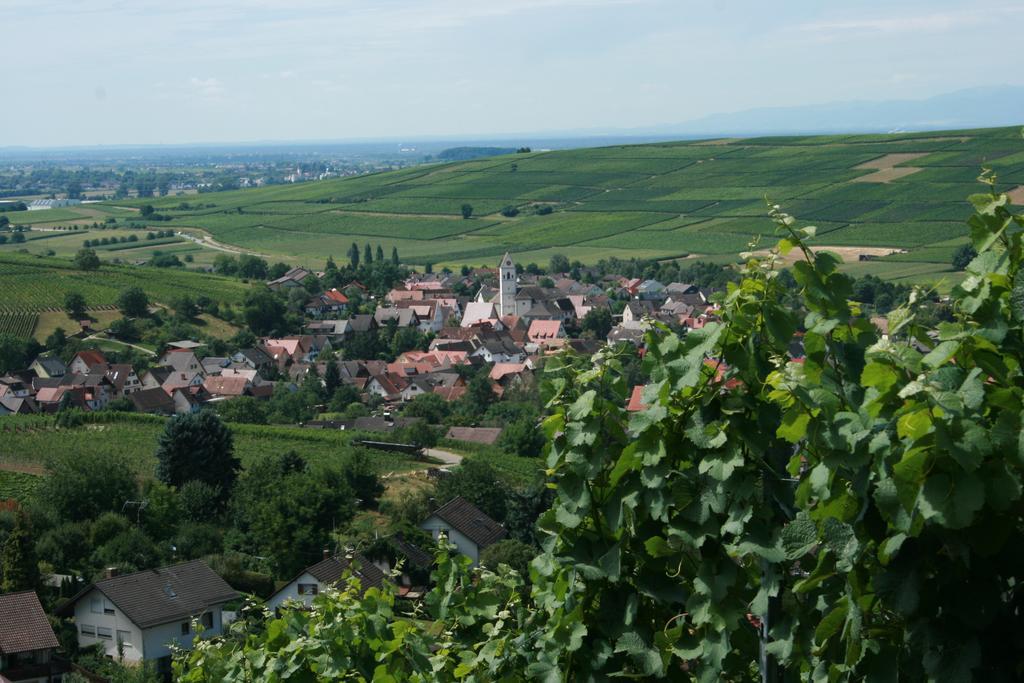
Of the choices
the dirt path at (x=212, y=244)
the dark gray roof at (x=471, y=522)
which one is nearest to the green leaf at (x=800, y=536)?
the dark gray roof at (x=471, y=522)

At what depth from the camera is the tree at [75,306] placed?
240 ft

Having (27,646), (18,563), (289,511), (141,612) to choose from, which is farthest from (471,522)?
(27,646)

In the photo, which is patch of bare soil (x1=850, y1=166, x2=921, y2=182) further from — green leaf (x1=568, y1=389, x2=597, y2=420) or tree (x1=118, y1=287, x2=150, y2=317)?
green leaf (x1=568, y1=389, x2=597, y2=420)

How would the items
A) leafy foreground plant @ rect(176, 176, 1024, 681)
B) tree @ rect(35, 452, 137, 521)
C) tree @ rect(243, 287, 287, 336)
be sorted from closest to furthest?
1. leafy foreground plant @ rect(176, 176, 1024, 681)
2. tree @ rect(35, 452, 137, 521)
3. tree @ rect(243, 287, 287, 336)

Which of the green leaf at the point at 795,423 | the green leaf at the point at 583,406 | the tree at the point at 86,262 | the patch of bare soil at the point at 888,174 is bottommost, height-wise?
the tree at the point at 86,262

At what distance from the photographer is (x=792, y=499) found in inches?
143

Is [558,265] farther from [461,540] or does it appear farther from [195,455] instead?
[461,540]

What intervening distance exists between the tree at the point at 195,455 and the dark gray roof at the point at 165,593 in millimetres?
10691

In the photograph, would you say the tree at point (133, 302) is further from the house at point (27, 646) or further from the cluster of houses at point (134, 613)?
the house at point (27, 646)

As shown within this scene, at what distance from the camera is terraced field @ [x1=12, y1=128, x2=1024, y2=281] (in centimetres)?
10112

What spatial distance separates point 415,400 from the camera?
5662cm

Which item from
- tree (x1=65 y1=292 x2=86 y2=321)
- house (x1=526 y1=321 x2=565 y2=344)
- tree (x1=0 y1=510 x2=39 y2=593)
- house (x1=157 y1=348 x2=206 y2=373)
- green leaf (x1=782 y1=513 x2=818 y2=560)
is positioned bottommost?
house (x1=526 y1=321 x2=565 y2=344)

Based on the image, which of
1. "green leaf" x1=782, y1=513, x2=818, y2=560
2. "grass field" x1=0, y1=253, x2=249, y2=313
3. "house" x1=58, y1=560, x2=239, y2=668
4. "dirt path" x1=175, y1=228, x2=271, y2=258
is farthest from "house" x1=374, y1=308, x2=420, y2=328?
"green leaf" x1=782, y1=513, x2=818, y2=560

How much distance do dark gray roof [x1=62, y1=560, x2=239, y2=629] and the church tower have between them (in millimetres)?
59057
